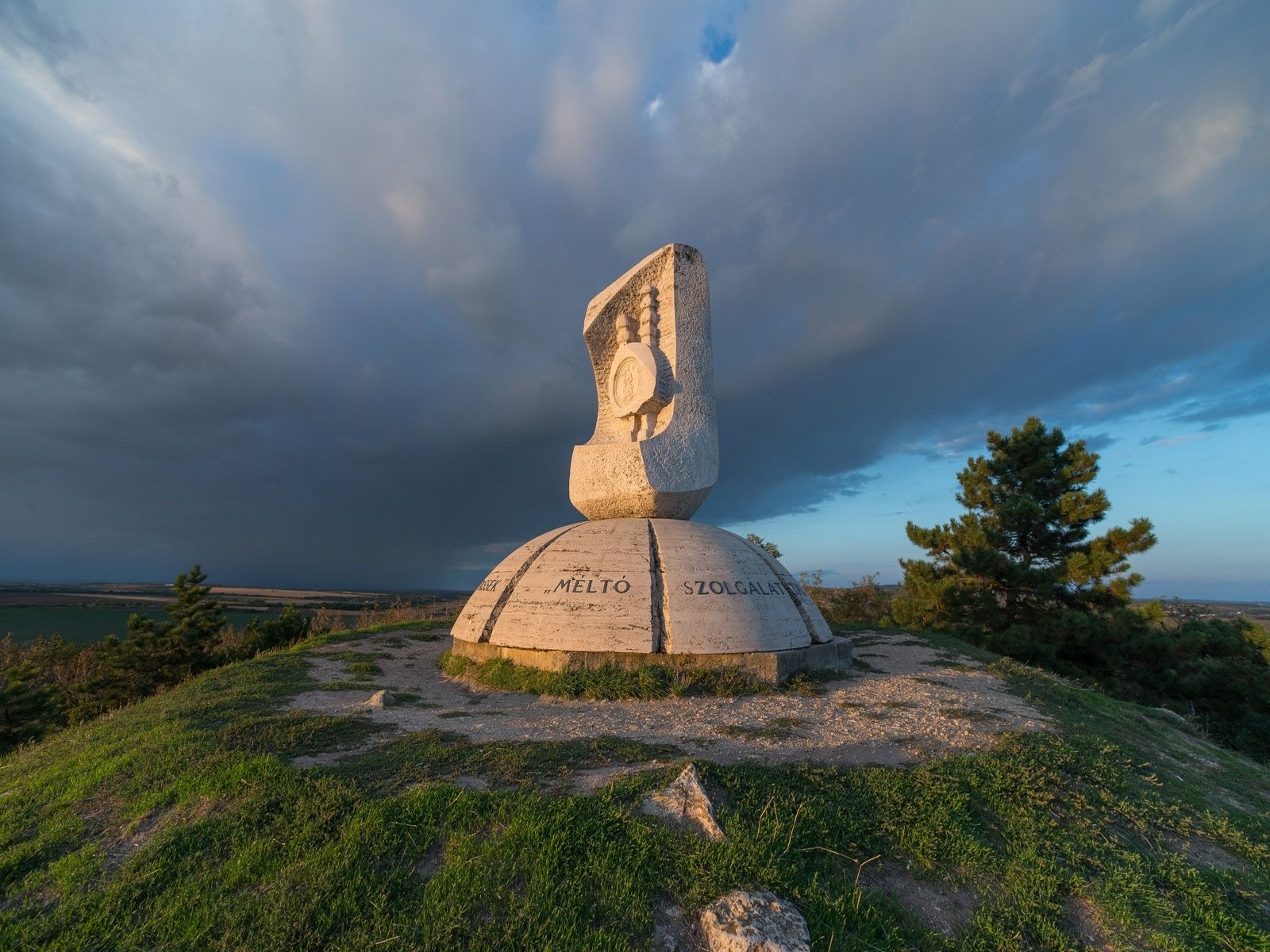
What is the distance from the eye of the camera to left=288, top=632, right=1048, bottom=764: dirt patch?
5.69m

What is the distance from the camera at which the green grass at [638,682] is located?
7.63 m

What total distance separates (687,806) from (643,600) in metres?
4.63

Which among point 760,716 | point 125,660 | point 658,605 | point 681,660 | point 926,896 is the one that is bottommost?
point 926,896

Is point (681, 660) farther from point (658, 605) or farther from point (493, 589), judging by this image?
point (493, 589)

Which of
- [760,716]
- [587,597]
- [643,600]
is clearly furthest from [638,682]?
[760,716]

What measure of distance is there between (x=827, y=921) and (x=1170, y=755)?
6583 millimetres

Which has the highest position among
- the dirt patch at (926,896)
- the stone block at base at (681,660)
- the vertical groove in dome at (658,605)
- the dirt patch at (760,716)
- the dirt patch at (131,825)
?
the vertical groove in dome at (658,605)

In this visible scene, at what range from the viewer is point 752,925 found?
2.98 m

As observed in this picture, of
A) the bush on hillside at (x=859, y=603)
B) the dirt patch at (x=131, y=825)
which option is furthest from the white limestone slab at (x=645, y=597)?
the bush on hillside at (x=859, y=603)

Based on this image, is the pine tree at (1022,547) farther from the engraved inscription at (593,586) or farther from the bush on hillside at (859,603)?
the engraved inscription at (593,586)

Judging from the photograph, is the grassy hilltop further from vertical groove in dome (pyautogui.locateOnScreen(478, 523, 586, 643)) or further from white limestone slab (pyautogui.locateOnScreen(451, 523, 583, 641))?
white limestone slab (pyautogui.locateOnScreen(451, 523, 583, 641))

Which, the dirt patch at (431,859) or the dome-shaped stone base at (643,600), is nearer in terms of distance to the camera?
the dirt patch at (431,859)

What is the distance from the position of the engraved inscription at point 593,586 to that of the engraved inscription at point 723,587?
0.96 m

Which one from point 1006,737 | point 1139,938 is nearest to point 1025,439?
point 1006,737
